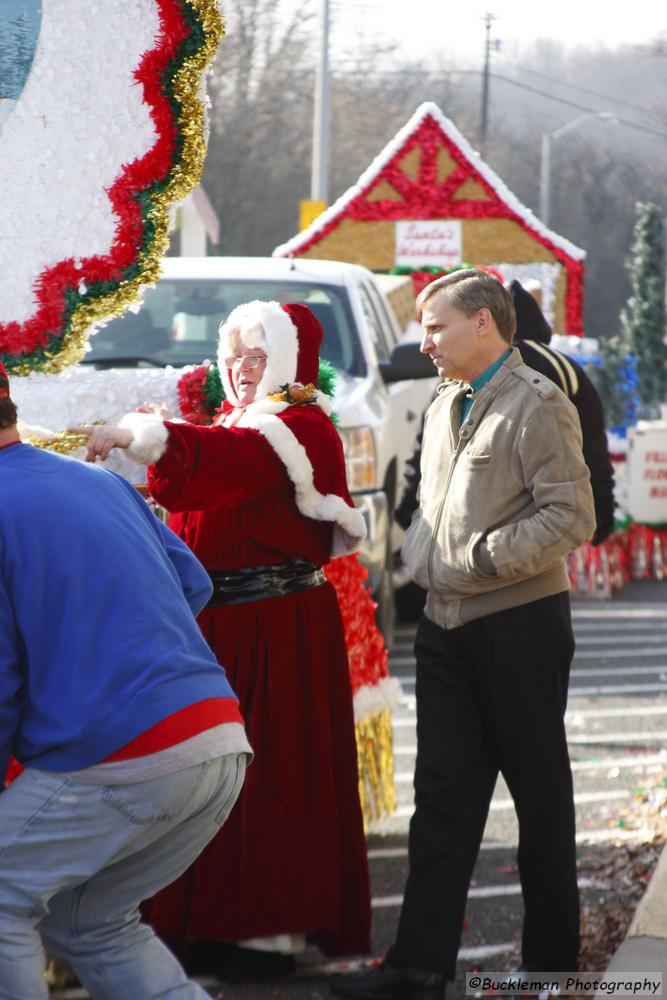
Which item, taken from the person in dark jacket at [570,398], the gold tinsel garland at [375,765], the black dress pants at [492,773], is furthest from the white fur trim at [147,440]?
the gold tinsel garland at [375,765]

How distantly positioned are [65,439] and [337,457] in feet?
2.46

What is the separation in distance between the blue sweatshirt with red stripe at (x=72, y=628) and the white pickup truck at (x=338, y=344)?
325cm

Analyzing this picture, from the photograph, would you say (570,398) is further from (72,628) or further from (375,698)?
(72,628)

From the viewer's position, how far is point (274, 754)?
4.02 m

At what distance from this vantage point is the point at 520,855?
3.95m

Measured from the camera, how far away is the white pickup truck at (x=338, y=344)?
6781mm

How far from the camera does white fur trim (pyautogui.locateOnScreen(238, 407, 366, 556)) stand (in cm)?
383

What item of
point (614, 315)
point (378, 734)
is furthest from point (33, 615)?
point (614, 315)

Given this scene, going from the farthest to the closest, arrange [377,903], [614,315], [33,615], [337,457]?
[614,315] < [377,903] < [337,457] < [33,615]

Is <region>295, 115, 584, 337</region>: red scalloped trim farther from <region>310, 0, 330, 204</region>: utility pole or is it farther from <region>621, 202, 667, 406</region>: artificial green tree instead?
<region>621, 202, 667, 406</region>: artificial green tree

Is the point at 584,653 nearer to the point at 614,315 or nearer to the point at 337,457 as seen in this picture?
the point at 337,457

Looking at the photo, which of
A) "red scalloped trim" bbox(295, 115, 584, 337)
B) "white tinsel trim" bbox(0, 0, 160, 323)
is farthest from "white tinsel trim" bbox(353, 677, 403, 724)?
"red scalloped trim" bbox(295, 115, 584, 337)

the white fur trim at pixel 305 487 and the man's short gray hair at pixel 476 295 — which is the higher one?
the man's short gray hair at pixel 476 295

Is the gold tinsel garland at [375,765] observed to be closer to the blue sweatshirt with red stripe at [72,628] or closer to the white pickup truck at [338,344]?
the white pickup truck at [338,344]
